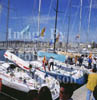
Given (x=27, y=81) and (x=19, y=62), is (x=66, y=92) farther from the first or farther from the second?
(x=19, y=62)

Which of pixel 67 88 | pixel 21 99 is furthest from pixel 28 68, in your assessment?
pixel 67 88

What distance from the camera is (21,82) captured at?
8320 mm

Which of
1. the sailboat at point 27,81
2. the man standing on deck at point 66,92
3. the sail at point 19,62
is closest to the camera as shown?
the man standing on deck at point 66,92

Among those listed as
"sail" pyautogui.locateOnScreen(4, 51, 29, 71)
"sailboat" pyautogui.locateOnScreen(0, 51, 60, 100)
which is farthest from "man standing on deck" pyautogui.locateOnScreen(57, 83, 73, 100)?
"sail" pyautogui.locateOnScreen(4, 51, 29, 71)

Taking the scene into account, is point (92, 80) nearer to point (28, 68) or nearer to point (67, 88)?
point (67, 88)

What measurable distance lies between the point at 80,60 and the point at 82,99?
11182 millimetres

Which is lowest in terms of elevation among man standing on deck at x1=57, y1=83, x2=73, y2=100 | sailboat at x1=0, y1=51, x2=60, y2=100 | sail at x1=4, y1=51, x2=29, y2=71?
sailboat at x1=0, y1=51, x2=60, y2=100

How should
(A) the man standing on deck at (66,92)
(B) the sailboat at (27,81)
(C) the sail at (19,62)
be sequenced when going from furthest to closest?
(C) the sail at (19,62) < (B) the sailboat at (27,81) < (A) the man standing on deck at (66,92)

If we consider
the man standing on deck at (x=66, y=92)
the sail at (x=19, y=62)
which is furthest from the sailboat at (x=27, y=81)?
the man standing on deck at (x=66, y=92)

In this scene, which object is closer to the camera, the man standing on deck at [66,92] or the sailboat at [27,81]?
the man standing on deck at [66,92]

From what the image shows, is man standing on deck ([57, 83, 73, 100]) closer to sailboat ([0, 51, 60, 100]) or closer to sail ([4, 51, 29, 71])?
sailboat ([0, 51, 60, 100])

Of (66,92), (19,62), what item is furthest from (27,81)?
(66,92)

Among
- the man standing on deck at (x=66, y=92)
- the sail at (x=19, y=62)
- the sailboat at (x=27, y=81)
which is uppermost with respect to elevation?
the man standing on deck at (x=66, y=92)

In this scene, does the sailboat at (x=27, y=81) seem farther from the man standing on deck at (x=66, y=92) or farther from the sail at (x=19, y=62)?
the man standing on deck at (x=66, y=92)
